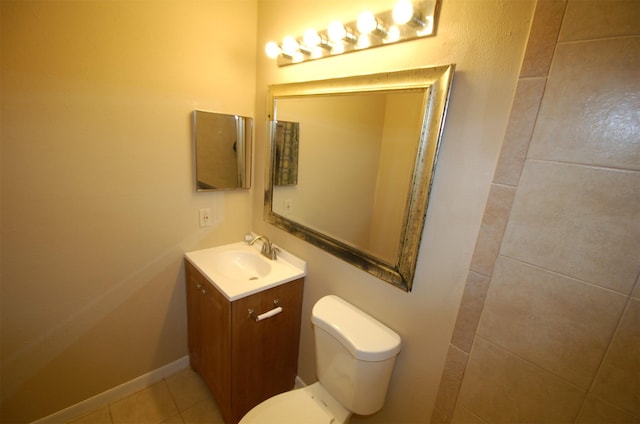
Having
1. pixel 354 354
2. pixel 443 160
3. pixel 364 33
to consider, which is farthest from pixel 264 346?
pixel 364 33

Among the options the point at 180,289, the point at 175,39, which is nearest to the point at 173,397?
the point at 180,289

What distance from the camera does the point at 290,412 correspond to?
109 centimetres

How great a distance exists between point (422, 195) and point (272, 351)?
117cm

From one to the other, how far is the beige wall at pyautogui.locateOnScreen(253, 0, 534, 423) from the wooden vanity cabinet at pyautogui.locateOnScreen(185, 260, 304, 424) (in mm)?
336

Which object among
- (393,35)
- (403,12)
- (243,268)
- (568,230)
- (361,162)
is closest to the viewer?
(568,230)

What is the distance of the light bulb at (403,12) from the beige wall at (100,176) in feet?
3.43

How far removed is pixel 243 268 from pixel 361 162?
104cm

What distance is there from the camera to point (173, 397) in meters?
1.60

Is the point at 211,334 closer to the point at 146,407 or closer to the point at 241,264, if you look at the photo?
the point at 241,264

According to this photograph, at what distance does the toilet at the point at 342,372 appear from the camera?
3.28 feet

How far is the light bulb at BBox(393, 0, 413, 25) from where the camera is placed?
2.68 ft

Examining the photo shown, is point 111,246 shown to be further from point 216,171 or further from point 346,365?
point 346,365

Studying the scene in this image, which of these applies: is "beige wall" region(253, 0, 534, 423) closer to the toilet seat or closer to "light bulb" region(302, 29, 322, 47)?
"light bulb" region(302, 29, 322, 47)

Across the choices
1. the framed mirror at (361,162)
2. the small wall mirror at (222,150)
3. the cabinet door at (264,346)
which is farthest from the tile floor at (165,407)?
the small wall mirror at (222,150)
